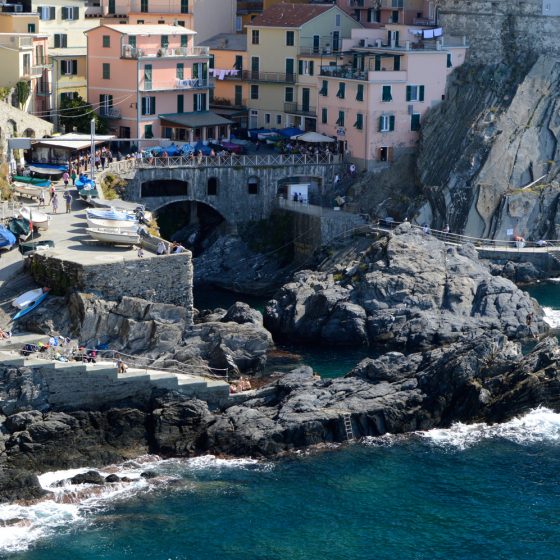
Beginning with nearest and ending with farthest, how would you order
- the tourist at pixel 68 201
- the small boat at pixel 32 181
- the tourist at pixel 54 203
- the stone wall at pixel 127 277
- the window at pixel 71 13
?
the stone wall at pixel 127 277
the tourist at pixel 68 201
the tourist at pixel 54 203
the small boat at pixel 32 181
the window at pixel 71 13

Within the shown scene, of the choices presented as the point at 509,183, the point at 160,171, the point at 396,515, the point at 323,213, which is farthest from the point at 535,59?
the point at 396,515

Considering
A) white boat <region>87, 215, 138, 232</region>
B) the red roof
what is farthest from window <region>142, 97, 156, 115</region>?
white boat <region>87, 215, 138, 232</region>

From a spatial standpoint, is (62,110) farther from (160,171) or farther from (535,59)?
(535,59)

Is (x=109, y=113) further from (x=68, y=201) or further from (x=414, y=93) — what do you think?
(x=414, y=93)

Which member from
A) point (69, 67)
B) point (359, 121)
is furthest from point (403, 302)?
point (69, 67)

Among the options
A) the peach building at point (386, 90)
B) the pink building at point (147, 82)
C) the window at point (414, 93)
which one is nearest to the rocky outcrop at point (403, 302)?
the peach building at point (386, 90)

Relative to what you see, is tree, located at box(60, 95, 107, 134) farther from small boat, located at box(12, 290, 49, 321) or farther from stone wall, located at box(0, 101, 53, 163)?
small boat, located at box(12, 290, 49, 321)

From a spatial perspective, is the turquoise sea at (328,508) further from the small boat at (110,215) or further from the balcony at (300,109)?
the balcony at (300,109)
